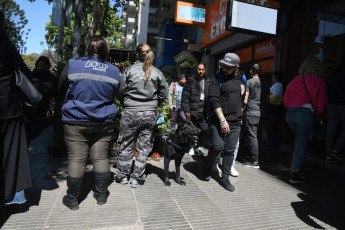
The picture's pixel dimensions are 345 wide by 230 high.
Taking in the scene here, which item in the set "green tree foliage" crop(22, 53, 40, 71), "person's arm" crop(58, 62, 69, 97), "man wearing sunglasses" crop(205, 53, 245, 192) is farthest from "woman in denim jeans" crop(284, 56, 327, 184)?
"green tree foliage" crop(22, 53, 40, 71)

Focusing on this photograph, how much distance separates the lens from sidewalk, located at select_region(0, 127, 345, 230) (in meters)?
2.82

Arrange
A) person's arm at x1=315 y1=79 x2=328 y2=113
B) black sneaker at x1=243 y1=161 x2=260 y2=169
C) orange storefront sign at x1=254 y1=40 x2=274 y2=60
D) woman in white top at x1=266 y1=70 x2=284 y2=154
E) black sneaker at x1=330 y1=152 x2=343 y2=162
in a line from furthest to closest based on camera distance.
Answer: orange storefront sign at x1=254 y1=40 x2=274 y2=60
woman in white top at x1=266 y1=70 x2=284 y2=154
black sneaker at x1=330 y1=152 x2=343 y2=162
black sneaker at x1=243 y1=161 x2=260 y2=169
person's arm at x1=315 y1=79 x2=328 y2=113

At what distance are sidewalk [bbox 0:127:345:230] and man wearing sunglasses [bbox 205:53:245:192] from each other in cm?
52

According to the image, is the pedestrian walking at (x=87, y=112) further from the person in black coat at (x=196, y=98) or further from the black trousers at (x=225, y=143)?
the person in black coat at (x=196, y=98)

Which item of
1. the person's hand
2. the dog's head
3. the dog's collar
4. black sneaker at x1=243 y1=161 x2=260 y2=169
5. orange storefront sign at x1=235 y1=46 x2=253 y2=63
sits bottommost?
black sneaker at x1=243 y1=161 x2=260 y2=169

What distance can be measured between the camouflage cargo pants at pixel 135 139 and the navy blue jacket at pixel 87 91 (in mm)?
629

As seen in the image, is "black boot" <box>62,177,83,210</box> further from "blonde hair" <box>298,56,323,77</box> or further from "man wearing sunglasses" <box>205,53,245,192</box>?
"blonde hair" <box>298,56,323,77</box>

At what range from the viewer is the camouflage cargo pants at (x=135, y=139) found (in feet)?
12.4

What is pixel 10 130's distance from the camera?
8.93 ft

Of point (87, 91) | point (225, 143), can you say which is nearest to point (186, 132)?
point (225, 143)

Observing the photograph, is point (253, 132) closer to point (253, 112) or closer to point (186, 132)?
point (253, 112)

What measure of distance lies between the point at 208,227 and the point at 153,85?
2000mm

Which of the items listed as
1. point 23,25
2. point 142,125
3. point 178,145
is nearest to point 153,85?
point 142,125

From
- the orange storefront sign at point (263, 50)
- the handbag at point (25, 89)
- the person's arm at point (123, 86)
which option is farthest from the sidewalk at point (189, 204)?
the orange storefront sign at point (263, 50)
